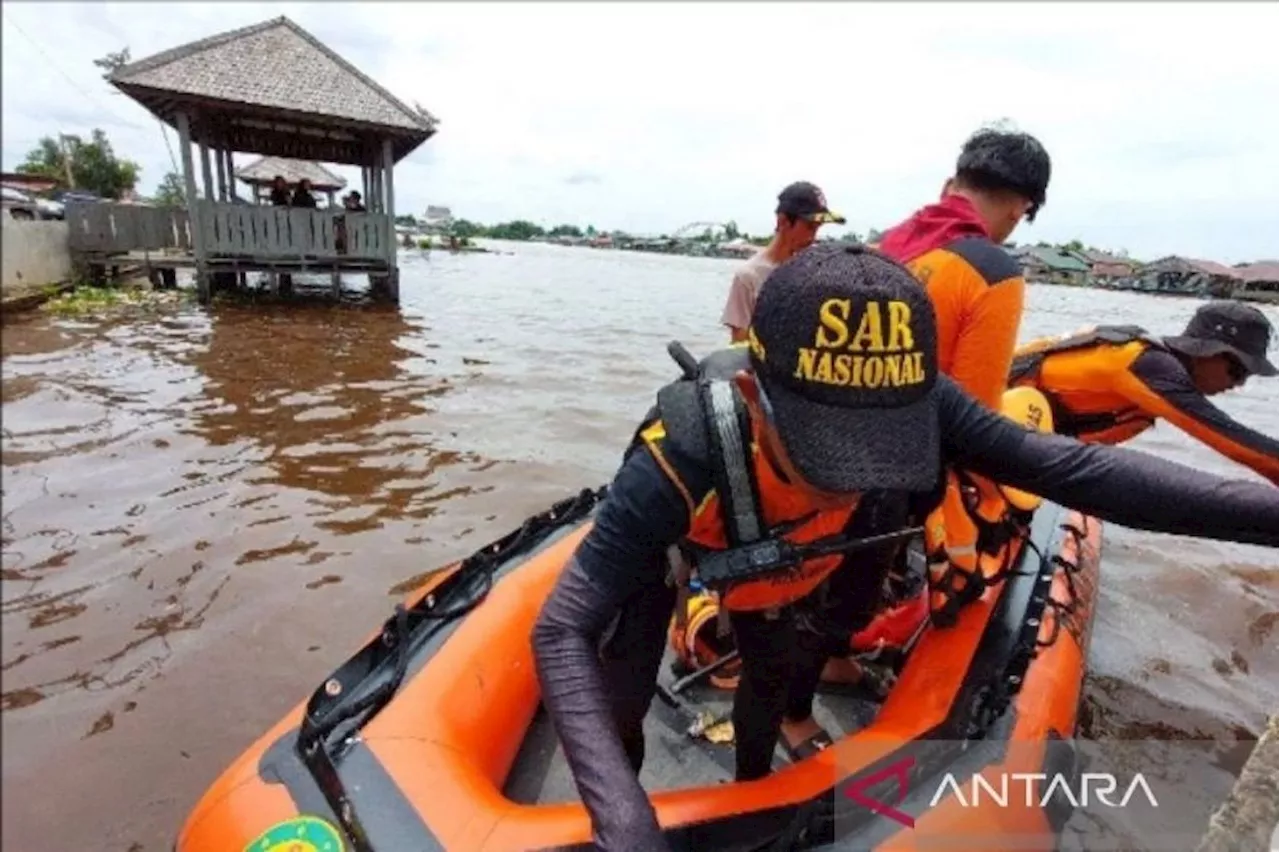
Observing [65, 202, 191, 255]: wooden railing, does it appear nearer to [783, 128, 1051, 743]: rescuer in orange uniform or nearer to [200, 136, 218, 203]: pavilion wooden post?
[200, 136, 218, 203]: pavilion wooden post

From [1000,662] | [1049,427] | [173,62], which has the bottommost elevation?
[1000,662]

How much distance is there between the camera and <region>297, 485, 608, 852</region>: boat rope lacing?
1.86 metres

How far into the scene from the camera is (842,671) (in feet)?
10.1

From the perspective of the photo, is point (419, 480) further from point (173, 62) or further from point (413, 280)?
point (413, 280)

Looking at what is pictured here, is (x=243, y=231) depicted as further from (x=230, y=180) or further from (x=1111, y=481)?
(x=1111, y=481)

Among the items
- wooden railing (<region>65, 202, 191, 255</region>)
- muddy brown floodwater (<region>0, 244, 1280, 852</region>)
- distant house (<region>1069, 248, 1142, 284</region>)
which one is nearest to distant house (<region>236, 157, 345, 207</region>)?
wooden railing (<region>65, 202, 191, 255</region>)

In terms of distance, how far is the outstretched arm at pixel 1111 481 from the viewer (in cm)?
158

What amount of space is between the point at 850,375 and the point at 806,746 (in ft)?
5.55

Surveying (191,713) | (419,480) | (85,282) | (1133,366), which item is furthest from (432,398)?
(85,282)

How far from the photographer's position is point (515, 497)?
17.3ft

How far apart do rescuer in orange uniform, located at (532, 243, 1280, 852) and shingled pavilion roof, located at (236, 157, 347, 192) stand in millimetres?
18989

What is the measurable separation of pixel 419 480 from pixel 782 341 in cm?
442

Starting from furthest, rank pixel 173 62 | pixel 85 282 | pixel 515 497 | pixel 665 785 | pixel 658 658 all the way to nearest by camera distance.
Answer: pixel 85 282 < pixel 173 62 < pixel 515 497 < pixel 665 785 < pixel 658 658

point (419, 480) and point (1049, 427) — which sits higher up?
point (1049, 427)
